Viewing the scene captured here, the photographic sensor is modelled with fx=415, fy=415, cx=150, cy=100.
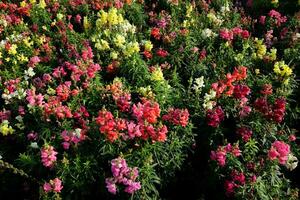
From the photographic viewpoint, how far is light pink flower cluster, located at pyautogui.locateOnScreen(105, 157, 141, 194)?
4.92 metres

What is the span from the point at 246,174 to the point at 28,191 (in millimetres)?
2963

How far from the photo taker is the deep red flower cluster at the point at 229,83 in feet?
19.5

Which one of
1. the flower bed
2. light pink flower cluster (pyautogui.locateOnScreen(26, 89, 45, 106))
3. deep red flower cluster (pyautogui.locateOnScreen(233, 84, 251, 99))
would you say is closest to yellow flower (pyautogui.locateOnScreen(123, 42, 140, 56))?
the flower bed

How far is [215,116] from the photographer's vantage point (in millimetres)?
5684

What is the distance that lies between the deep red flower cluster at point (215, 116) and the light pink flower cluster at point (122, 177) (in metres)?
1.38

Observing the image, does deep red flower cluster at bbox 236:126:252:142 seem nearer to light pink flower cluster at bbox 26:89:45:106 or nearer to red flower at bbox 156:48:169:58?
red flower at bbox 156:48:169:58

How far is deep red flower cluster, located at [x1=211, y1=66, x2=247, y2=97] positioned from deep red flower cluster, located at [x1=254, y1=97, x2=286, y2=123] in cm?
45

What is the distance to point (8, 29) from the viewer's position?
775cm

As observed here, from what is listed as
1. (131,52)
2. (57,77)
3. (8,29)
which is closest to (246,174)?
(131,52)

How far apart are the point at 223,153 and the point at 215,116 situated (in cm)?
65

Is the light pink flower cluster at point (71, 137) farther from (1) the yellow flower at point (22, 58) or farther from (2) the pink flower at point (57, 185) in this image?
(1) the yellow flower at point (22, 58)

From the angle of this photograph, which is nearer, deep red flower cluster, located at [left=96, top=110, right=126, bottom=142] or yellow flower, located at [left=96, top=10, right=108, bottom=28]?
deep red flower cluster, located at [left=96, top=110, right=126, bottom=142]

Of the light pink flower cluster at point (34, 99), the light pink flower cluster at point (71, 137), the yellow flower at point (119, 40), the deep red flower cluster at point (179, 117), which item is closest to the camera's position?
the light pink flower cluster at point (71, 137)

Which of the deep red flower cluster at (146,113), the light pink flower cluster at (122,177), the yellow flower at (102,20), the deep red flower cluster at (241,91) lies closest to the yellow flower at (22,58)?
the yellow flower at (102,20)
